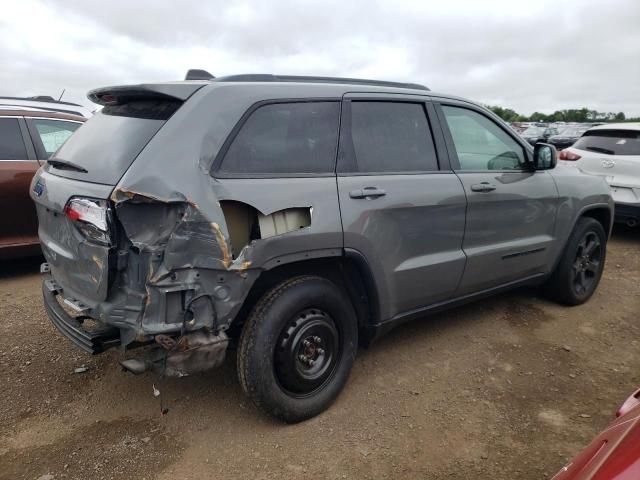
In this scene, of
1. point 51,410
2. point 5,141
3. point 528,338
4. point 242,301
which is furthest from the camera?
point 5,141

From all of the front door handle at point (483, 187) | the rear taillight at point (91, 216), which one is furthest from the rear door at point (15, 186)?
the front door handle at point (483, 187)

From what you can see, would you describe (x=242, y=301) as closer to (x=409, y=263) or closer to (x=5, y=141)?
(x=409, y=263)

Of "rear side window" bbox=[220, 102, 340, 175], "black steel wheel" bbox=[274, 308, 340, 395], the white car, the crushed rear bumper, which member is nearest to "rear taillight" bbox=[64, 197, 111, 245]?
the crushed rear bumper

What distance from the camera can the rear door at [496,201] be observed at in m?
3.69

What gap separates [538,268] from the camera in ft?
14.3

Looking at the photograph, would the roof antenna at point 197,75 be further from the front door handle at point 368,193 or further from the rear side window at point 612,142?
the rear side window at point 612,142

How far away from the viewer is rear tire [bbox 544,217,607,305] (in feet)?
15.0

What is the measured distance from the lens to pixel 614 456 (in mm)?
1495

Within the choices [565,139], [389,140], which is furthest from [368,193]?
[565,139]

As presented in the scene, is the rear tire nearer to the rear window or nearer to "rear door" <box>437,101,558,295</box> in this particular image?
"rear door" <box>437,101,558,295</box>

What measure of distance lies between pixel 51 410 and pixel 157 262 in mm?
1419

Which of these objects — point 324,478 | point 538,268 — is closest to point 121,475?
point 324,478

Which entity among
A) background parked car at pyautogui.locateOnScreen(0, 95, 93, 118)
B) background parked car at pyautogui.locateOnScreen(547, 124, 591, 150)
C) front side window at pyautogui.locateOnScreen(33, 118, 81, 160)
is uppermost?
background parked car at pyautogui.locateOnScreen(0, 95, 93, 118)

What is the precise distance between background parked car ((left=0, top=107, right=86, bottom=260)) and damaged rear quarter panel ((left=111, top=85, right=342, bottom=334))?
3.39 m
